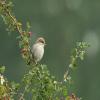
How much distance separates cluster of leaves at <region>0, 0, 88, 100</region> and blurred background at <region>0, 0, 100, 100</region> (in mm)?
19591

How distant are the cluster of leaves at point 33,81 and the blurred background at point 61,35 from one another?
19.6 meters

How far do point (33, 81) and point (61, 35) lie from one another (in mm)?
25204

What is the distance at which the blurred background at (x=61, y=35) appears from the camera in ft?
96.6

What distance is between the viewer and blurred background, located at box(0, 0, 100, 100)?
2946 cm

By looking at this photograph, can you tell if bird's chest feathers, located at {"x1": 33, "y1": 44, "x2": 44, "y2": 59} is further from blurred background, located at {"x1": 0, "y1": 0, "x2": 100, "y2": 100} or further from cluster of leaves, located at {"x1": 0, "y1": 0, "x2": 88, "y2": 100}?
blurred background, located at {"x1": 0, "y1": 0, "x2": 100, "y2": 100}

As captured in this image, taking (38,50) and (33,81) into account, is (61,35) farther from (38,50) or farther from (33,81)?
(33,81)

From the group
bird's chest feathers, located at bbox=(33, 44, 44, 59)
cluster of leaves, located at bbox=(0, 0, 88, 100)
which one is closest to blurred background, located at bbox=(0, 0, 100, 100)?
bird's chest feathers, located at bbox=(33, 44, 44, 59)

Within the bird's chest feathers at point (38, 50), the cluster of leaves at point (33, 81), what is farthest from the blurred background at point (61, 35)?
the cluster of leaves at point (33, 81)

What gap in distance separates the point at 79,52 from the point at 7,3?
2.71 feet

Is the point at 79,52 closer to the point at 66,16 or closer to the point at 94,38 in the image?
the point at 94,38

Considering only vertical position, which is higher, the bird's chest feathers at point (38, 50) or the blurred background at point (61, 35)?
the blurred background at point (61, 35)

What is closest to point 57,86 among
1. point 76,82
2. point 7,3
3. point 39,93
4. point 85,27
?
point 39,93

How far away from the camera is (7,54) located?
30.0 meters

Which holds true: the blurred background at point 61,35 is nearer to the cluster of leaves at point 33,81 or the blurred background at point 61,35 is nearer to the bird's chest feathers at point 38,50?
the bird's chest feathers at point 38,50
